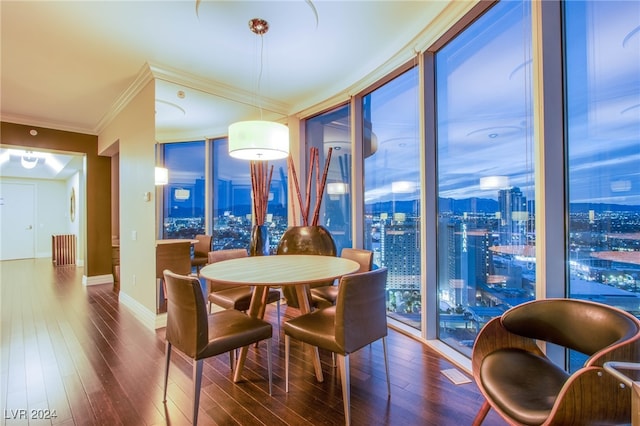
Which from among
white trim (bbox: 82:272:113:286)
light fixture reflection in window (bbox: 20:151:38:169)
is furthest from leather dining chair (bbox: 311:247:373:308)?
light fixture reflection in window (bbox: 20:151:38:169)

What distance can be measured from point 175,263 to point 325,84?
9.42 feet

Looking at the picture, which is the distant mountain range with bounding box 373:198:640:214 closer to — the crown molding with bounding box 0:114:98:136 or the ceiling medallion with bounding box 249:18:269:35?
the ceiling medallion with bounding box 249:18:269:35

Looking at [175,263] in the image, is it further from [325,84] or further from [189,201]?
[325,84]

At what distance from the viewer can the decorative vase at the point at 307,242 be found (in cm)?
325

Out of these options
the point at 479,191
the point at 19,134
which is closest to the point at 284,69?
the point at 479,191

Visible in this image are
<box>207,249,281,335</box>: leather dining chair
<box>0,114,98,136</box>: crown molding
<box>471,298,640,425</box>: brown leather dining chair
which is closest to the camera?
<box>471,298,640,425</box>: brown leather dining chair

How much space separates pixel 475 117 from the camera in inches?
89.0

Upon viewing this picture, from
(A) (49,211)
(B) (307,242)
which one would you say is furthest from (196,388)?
(A) (49,211)

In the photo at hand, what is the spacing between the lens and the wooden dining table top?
1.74m

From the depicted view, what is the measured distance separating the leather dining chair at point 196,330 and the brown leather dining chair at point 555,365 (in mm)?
1295

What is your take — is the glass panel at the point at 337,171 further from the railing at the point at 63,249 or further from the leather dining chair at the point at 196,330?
the railing at the point at 63,249

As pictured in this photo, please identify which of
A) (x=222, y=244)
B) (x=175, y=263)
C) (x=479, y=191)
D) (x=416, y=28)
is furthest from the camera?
(x=222, y=244)

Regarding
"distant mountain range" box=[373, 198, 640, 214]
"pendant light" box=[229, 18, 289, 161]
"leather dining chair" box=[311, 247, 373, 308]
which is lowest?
"leather dining chair" box=[311, 247, 373, 308]

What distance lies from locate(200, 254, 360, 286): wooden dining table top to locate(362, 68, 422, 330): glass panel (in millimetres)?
985
